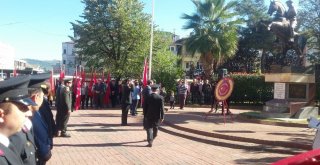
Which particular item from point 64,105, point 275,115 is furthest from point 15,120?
point 275,115

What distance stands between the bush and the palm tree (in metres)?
3.00

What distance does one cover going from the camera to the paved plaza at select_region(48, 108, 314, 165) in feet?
31.8

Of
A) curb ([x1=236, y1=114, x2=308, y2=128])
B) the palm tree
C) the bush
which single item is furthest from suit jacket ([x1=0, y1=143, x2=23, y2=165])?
the palm tree

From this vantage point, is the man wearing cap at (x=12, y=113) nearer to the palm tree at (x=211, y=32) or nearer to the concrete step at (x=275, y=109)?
the concrete step at (x=275, y=109)

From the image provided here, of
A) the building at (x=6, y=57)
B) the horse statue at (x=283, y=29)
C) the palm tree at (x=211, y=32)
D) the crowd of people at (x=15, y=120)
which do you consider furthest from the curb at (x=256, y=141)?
the building at (x=6, y=57)

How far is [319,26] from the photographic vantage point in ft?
126

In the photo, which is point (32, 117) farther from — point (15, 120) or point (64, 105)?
point (64, 105)

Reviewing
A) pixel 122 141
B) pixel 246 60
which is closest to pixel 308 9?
pixel 246 60

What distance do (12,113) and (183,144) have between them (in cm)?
960

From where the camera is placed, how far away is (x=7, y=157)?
94.8 inches

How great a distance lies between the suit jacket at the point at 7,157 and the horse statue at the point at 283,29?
54.4ft

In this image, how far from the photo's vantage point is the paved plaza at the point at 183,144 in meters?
9.68

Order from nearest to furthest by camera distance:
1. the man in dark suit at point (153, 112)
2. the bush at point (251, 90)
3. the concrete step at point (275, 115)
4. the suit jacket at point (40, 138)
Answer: the suit jacket at point (40, 138)
the man in dark suit at point (153, 112)
the concrete step at point (275, 115)
the bush at point (251, 90)

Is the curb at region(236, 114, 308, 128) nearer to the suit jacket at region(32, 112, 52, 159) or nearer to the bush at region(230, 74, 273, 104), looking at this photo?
the bush at region(230, 74, 273, 104)
